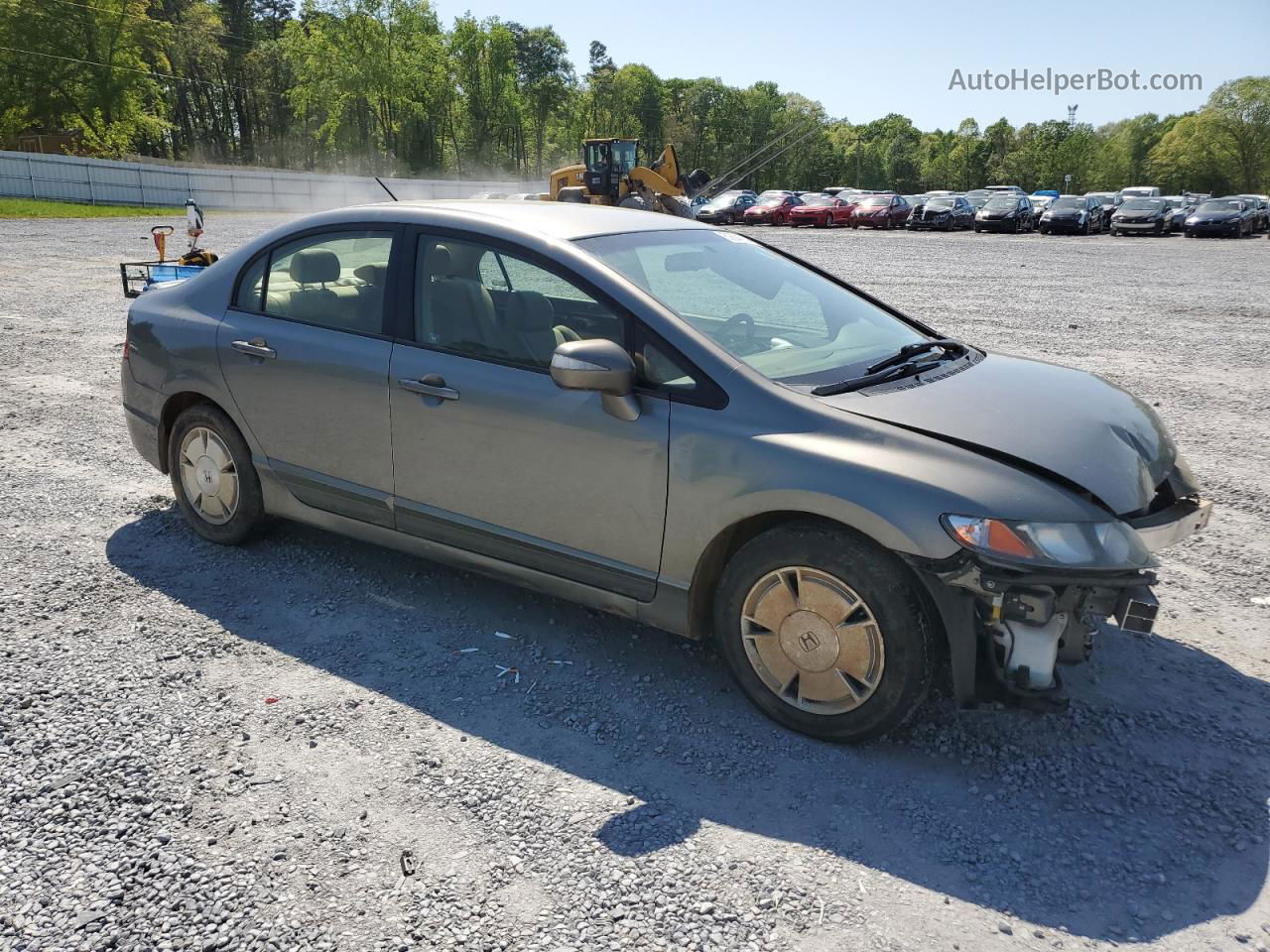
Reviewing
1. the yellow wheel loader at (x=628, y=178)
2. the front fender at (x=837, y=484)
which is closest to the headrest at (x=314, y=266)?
the front fender at (x=837, y=484)

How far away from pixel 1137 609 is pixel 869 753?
95 centimetres

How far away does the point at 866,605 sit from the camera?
3.15m

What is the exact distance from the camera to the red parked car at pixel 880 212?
45.0 metres

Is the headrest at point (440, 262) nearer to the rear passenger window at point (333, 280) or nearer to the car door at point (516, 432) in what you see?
the car door at point (516, 432)

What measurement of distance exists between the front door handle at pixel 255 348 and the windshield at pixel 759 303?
1.60 metres

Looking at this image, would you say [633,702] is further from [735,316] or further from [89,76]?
[89,76]

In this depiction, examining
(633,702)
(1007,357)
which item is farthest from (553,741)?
(1007,357)

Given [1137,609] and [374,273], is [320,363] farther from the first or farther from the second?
[1137,609]

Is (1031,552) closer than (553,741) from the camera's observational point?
Yes

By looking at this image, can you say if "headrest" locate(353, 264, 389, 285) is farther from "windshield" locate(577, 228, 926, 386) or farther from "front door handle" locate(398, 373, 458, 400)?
"windshield" locate(577, 228, 926, 386)

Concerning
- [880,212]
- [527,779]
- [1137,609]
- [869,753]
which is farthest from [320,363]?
[880,212]

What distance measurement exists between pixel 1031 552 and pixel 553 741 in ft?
5.45

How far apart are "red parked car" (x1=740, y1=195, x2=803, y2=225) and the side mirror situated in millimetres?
45369

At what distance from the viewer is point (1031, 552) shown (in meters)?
2.93
